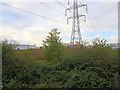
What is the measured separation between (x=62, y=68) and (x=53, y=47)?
1.40m

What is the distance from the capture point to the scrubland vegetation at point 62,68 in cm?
944

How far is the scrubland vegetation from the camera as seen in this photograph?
9438mm

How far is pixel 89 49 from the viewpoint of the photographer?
444 inches

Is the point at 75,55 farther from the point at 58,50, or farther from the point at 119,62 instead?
the point at 119,62

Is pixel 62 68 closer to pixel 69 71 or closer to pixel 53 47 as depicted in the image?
pixel 69 71

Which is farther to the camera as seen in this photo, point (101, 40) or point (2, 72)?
point (101, 40)

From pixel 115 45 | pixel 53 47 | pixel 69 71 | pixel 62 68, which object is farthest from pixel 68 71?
pixel 115 45

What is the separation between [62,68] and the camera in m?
10.9

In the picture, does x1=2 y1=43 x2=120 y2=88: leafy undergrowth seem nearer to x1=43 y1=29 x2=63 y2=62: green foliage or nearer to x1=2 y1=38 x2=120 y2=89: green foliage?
x1=2 y1=38 x2=120 y2=89: green foliage

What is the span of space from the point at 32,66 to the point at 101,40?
3256 mm

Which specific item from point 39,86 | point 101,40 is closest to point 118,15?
point 101,40

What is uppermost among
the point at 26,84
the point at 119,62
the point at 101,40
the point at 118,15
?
the point at 118,15

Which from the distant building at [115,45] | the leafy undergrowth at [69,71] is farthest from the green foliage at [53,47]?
the distant building at [115,45]

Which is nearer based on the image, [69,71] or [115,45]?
[69,71]
